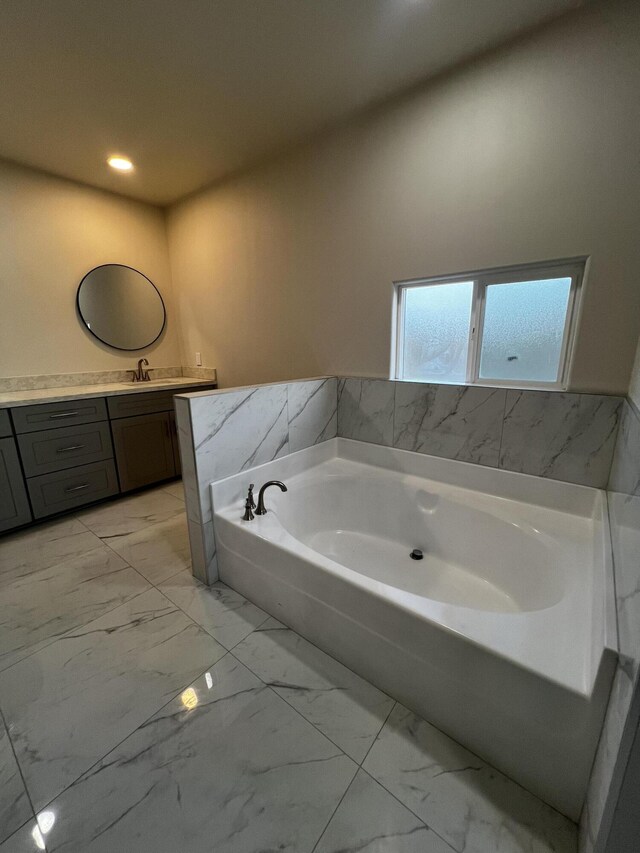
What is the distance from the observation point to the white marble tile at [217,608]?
4.91 feet

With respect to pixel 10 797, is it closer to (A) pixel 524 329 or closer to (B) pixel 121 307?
(A) pixel 524 329

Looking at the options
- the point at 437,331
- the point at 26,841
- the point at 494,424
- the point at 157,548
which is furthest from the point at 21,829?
the point at 437,331

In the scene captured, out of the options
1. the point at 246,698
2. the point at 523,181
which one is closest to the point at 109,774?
the point at 246,698

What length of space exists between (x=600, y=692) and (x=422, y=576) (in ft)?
3.27


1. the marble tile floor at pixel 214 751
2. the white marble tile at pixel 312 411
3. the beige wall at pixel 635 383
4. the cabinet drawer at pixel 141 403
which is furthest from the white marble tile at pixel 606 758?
the cabinet drawer at pixel 141 403

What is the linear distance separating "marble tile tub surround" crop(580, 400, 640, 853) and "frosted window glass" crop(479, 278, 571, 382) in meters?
0.71

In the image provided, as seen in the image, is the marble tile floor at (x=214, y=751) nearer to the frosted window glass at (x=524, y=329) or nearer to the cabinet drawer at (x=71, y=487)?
the cabinet drawer at (x=71, y=487)

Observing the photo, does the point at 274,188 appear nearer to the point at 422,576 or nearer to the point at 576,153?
the point at 576,153

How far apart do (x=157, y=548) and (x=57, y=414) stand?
46.2 inches

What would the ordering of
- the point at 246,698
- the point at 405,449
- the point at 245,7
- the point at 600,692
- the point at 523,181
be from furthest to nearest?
the point at 405,449, the point at 523,181, the point at 245,7, the point at 246,698, the point at 600,692

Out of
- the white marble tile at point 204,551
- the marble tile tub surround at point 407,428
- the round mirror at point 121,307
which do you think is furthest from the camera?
the round mirror at point 121,307

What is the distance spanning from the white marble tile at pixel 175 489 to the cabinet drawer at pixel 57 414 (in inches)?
31.9

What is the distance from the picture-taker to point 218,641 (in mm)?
1448

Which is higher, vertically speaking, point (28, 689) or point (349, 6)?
point (349, 6)
